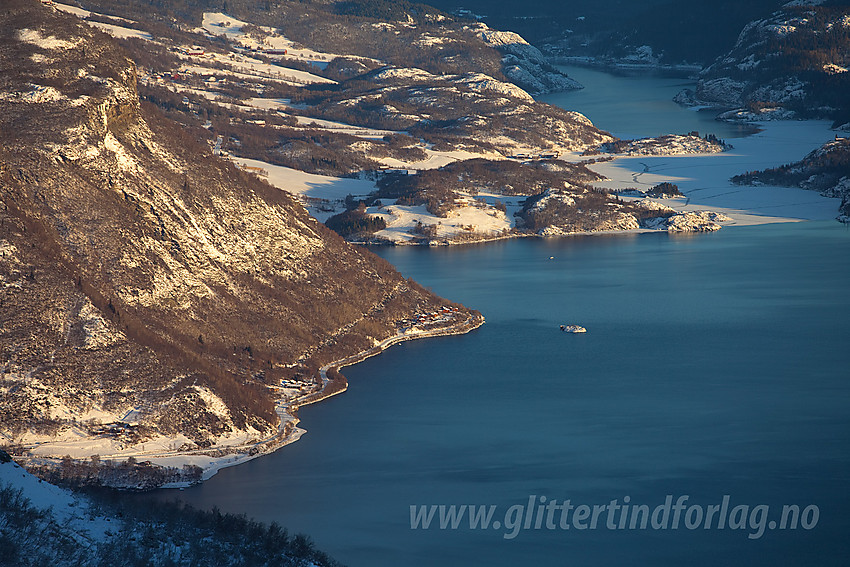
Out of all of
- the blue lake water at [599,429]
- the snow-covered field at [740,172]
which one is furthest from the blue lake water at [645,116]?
the blue lake water at [599,429]

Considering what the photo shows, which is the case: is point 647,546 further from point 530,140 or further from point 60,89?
point 530,140

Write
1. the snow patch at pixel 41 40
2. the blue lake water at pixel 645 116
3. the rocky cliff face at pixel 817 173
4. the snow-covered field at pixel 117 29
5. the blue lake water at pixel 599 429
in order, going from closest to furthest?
the blue lake water at pixel 599 429
the snow patch at pixel 41 40
the rocky cliff face at pixel 817 173
the blue lake water at pixel 645 116
the snow-covered field at pixel 117 29

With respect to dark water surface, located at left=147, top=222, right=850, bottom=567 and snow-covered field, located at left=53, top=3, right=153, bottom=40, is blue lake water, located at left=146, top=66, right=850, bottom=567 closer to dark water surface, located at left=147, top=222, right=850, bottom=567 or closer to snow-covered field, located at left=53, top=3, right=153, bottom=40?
dark water surface, located at left=147, top=222, right=850, bottom=567

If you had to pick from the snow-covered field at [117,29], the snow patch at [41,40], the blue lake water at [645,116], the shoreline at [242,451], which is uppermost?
the snow-covered field at [117,29]

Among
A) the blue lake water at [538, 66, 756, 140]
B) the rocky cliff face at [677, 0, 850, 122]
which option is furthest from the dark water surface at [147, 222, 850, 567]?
the rocky cliff face at [677, 0, 850, 122]

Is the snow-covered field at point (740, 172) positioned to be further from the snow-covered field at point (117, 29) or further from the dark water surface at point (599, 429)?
the snow-covered field at point (117, 29)

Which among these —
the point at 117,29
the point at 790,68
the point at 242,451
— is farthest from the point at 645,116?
the point at 242,451
